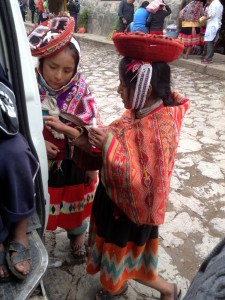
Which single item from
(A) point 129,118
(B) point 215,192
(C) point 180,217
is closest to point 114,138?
(A) point 129,118

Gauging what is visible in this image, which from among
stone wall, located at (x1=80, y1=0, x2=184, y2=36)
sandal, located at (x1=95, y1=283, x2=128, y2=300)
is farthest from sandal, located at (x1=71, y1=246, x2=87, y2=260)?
stone wall, located at (x1=80, y1=0, x2=184, y2=36)

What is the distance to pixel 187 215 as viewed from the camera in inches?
130

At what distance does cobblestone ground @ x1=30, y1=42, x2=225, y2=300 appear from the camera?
98.8 inches

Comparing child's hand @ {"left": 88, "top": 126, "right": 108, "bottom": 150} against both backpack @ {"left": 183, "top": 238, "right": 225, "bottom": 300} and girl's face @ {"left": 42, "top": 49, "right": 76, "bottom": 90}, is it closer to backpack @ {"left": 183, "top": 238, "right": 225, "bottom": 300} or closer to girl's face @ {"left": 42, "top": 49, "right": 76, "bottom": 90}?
girl's face @ {"left": 42, "top": 49, "right": 76, "bottom": 90}

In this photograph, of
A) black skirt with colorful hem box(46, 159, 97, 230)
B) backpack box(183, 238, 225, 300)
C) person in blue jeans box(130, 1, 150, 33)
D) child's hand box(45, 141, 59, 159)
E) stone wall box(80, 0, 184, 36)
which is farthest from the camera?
stone wall box(80, 0, 184, 36)

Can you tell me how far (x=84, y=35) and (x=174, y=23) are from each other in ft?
16.1

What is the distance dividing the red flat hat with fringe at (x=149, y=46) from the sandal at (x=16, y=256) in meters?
1.07

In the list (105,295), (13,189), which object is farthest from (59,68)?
(105,295)

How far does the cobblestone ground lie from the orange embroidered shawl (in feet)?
3.14

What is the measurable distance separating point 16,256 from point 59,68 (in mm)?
1093

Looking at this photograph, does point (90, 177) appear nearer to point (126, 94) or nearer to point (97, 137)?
point (97, 137)

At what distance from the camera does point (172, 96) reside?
1965 mm

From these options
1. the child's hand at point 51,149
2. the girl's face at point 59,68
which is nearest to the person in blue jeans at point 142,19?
the girl's face at point 59,68

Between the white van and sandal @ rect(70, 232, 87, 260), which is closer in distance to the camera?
the white van
